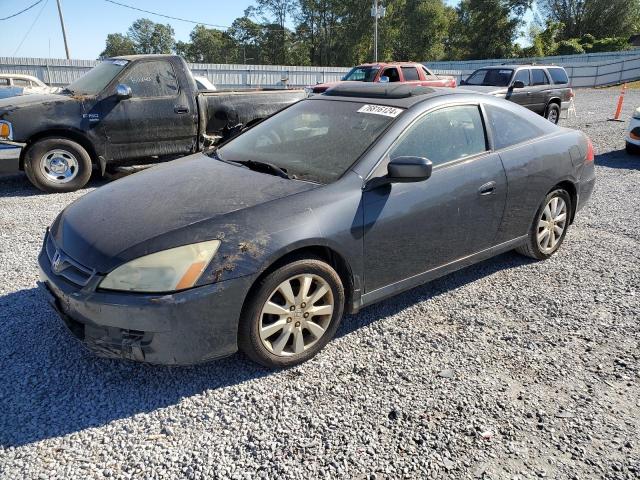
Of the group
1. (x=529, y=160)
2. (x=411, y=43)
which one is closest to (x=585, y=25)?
(x=411, y=43)

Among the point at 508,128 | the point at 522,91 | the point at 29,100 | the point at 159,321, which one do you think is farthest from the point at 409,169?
the point at 522,91

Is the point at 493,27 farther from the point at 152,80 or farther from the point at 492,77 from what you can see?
the point at 152,80

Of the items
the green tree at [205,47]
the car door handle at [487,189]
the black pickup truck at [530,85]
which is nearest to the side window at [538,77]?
the black pickup truck at [530,85]

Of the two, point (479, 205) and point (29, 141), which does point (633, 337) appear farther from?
point (29, 141)

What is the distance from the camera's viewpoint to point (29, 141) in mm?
6391

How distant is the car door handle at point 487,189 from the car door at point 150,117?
502 cm

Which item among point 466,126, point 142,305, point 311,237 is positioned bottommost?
point 142,305

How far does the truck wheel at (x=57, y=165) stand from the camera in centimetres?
642

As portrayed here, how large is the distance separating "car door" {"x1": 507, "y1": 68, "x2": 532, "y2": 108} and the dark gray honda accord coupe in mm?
9526

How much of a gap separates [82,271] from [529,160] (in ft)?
11.0

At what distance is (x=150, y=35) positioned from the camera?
9319 centimetres

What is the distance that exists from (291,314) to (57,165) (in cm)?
532

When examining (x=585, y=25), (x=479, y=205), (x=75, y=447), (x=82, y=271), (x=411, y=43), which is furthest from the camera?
(x=411, y=43)

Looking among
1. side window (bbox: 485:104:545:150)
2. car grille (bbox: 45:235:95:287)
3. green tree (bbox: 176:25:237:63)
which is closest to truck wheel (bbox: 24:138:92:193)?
car grille (bbox: 45:235:95:287)
